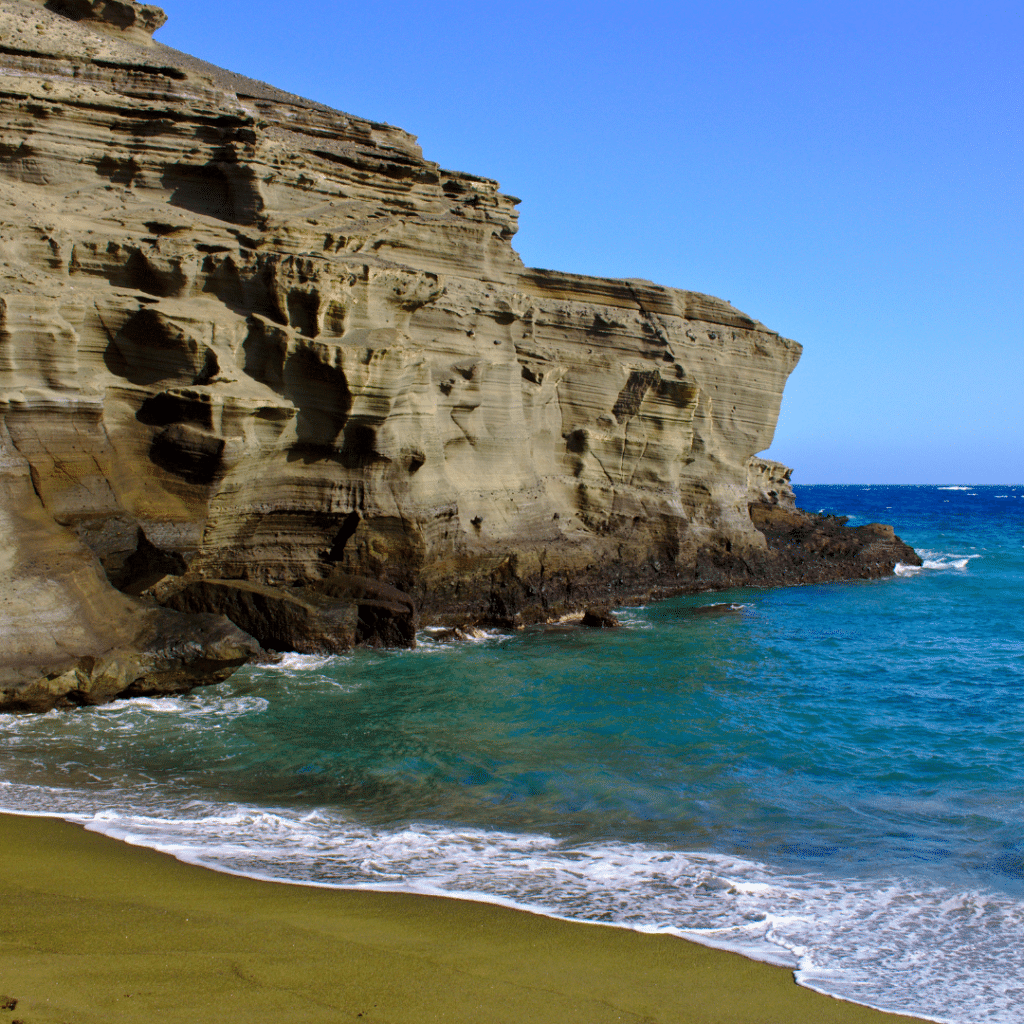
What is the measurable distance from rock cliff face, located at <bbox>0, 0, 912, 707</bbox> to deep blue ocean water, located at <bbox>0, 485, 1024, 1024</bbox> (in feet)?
5.79

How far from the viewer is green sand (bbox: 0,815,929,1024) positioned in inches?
191

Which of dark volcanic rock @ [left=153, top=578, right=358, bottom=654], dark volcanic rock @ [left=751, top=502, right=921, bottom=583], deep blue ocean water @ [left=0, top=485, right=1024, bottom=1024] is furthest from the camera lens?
dark volcanic rock @ [left=751, top=502, right=921, bottom=583]

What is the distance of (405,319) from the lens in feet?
60.6

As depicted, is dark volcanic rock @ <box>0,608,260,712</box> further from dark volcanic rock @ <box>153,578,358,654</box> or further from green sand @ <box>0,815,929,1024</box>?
green sand @ <box>0,815,929,1024</box>

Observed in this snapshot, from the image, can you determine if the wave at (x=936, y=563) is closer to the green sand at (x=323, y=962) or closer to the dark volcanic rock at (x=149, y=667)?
the dark volcanic rock at (x=149, y=667)

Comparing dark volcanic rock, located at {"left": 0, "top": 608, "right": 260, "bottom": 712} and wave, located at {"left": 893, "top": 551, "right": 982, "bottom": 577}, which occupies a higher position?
wave, located at {"left": 893, "top": 551, "right": 982, "bottom": 577}

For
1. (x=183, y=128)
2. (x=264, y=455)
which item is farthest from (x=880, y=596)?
(x=183, y=128)

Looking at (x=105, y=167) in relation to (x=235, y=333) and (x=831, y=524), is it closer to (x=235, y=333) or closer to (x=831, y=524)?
(x=235, y=333)

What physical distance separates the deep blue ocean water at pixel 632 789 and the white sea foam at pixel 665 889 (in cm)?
3

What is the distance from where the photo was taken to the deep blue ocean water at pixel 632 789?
669cm

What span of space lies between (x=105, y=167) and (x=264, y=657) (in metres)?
9.57

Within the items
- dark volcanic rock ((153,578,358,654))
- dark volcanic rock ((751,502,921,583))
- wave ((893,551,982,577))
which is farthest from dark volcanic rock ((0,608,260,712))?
wave ((893,551,982,577))

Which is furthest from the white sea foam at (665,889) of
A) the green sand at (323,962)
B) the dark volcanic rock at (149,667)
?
the dark volcanic rock at (149,667)

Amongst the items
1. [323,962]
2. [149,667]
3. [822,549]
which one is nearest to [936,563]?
[822,549]
